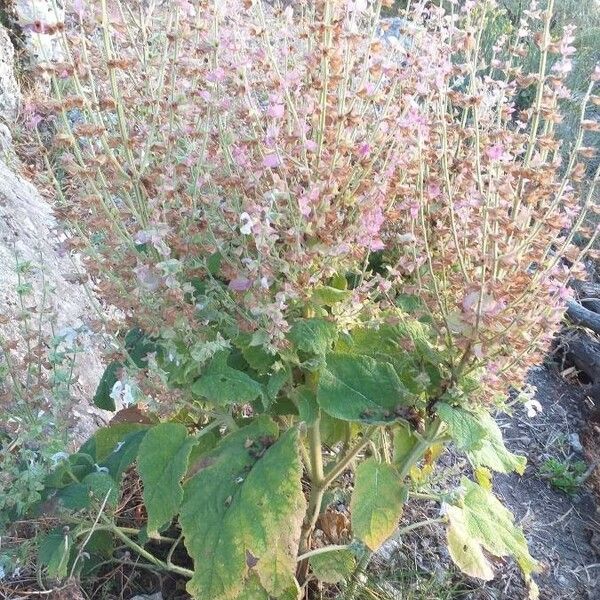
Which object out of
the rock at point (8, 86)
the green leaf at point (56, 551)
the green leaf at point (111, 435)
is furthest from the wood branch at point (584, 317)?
the rock at point (8, 86)

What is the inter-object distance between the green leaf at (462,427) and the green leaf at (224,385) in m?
0.41

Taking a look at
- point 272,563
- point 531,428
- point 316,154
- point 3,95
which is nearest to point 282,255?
point 316,154

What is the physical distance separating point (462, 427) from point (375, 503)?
286 millimetres

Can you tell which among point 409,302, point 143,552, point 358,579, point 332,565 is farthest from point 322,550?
point 409,302

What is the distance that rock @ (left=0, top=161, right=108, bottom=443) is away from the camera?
264 cm

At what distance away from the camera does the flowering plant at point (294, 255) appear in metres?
1.54

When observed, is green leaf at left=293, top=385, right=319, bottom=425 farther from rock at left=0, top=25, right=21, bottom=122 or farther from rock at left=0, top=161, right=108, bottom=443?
rock at left=0, top=25, right=21, bottom=122

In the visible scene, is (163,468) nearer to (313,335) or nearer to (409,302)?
(313,335)

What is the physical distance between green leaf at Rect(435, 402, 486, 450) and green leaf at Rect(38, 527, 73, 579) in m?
0.90

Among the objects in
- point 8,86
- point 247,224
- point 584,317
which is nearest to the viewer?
point 247,224

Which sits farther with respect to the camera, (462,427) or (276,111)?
(462,427)

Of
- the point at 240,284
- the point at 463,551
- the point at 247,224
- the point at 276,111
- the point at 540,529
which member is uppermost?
the point at 276,111

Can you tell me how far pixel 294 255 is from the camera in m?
1.55

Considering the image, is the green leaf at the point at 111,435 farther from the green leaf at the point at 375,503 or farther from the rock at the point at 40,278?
the green leaf at the point at 375,503
